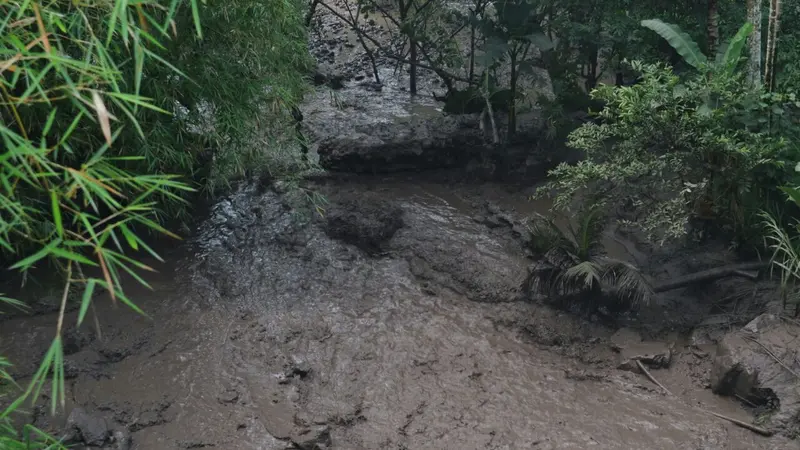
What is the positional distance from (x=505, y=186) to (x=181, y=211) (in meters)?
3.84

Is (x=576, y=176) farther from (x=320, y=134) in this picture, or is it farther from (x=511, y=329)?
(x=320, y=134)

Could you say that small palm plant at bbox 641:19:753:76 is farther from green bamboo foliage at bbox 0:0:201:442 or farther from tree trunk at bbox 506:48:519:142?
green bamboo foliage at bbox 0:0:201:442

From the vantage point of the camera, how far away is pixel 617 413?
498 centimetres

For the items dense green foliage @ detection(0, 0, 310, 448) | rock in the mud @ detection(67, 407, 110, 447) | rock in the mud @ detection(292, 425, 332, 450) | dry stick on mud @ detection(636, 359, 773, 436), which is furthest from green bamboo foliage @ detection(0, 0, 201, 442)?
dry stick on mud @ detection(636, 359, 773, 436)

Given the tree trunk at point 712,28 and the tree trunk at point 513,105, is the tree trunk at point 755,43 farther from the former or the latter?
the tree trunk at point 513,105

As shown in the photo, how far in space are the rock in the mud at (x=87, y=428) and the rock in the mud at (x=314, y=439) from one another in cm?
123

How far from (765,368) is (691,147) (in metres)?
1.74

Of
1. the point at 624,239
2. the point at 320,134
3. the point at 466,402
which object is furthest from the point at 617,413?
the point at 320,134

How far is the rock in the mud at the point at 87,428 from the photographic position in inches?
173

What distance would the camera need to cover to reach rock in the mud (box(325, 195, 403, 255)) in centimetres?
704

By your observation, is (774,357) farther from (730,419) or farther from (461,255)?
(461,255)

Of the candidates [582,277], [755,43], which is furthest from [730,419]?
[755,43]

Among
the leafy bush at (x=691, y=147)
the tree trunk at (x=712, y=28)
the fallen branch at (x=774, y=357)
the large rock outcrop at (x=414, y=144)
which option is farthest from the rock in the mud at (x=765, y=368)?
the large rock outcrop at (x=414, y=144)

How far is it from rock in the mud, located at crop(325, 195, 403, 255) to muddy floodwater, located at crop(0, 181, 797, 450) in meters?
0.10
